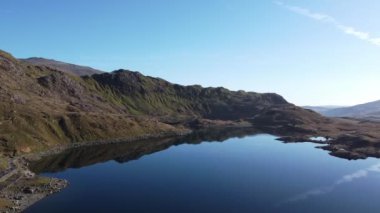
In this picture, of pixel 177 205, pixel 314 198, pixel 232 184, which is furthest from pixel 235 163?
pixel 177 205

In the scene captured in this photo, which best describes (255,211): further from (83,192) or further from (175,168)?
(175,168)

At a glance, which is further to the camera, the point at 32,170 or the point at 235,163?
the point at 235,163

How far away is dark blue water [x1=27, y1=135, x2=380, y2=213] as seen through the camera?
4114 inches

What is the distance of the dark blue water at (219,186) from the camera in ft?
343

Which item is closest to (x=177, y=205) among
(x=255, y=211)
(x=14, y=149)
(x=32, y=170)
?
(x=255, y=211)

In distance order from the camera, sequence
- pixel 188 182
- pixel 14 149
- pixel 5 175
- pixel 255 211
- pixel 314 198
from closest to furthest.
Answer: pixel 255 211 < pixel 314 198 < pixel 5 175 < pixel 188 182 < pixel 14 149

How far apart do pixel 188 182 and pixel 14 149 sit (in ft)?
268

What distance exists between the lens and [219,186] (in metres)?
128

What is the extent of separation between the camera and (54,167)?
509ft

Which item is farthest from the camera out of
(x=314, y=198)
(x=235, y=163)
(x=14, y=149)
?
(x=235, y=163)

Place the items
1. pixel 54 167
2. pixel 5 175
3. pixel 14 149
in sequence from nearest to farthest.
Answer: pixel 5 175, pixel 54 167, pixel 14 149

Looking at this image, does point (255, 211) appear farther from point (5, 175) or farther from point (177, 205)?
point (5, 175)

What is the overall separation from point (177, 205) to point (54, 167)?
234ft

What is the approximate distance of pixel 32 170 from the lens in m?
146
